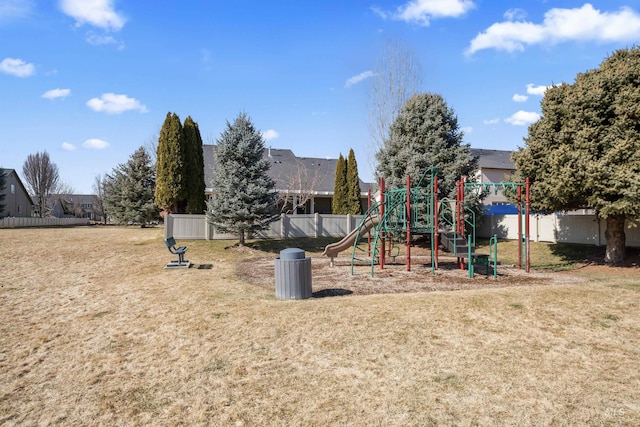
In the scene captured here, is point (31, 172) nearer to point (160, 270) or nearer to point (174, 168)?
point (174, 168)

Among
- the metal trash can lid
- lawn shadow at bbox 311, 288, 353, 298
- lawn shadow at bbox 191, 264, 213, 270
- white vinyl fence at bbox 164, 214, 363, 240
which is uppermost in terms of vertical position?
white vinyl fence at bbox 164, 214, 363, 240

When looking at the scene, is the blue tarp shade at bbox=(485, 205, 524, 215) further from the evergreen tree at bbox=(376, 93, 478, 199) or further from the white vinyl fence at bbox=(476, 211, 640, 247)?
the evergreen tree at bbox=(376, 93, 478, 199)

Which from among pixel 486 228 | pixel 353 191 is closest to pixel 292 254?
pixel 486 228

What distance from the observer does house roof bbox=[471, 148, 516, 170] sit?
3655 cm

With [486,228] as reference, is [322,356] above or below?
below

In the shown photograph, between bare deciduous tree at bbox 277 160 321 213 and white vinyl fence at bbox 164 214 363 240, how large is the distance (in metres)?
5.77

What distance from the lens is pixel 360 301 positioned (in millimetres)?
8227

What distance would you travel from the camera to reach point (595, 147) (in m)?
12.5

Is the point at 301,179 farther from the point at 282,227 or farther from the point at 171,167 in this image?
the point at 171,167

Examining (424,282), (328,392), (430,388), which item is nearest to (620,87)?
(424,282)

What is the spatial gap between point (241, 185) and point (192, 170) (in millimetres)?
6104

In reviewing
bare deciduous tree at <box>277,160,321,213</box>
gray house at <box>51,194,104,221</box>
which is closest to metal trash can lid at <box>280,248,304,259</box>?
bare deciduous tree at <box>277,160,321,213</box>

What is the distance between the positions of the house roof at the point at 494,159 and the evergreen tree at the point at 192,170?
22069 millimetres

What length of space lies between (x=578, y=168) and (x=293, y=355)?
10917 mm
